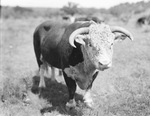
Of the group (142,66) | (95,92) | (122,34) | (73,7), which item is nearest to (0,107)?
(95,92)

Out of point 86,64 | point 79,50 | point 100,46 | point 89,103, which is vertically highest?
point 100,46

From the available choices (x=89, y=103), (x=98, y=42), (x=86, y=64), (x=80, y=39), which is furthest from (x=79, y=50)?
(x=89, y=103)

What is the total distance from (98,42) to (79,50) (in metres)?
0.91

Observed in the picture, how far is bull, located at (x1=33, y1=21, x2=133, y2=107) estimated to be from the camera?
13.3 feet

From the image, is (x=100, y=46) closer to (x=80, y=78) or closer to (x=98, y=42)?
(x=98, y=42)

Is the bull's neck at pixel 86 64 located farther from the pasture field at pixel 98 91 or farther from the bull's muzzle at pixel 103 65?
the pasture field at pixel 98 91

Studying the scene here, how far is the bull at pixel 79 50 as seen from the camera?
159 inches

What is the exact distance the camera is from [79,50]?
16.1 feet

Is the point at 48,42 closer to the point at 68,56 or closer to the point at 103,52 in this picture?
the point at 68,56

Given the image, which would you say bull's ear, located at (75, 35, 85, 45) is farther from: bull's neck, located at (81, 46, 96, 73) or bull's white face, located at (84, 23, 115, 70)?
bull's neck, located at (81, 46, 96, 73)

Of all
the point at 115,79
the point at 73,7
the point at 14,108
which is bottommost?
the point at 14,108

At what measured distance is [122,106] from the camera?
530cm

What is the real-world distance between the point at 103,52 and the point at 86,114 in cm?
174

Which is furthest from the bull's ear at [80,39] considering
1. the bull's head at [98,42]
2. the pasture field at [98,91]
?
the pasture field at [98,91]
